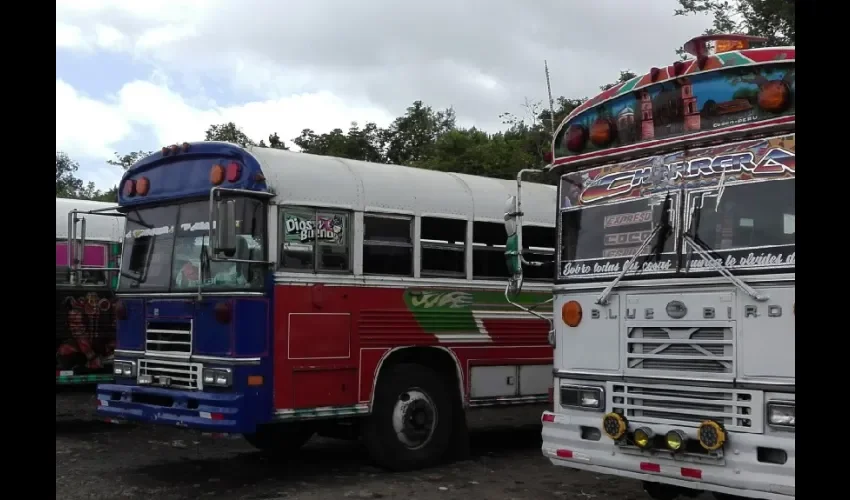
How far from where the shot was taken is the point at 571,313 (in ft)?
20.5

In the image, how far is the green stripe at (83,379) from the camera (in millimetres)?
11320

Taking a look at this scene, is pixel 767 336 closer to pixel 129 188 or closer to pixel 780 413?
pixel 780 413

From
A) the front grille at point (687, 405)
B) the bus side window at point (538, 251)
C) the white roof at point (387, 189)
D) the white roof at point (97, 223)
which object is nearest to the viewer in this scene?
the front grille at point (687, 405)

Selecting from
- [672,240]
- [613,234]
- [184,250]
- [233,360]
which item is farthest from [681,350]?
[184,250]

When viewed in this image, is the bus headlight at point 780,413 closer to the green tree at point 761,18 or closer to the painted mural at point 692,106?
the painted mural at point 692,106

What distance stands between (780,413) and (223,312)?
460 centimetres

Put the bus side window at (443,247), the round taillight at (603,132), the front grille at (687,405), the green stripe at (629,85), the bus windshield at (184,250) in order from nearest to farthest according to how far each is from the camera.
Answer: the front grille at (687,405) < the green stripe at (629,85) < the round taillight at (603,132) < the bus windshield at (184,250) < the bus side window at (443,247)

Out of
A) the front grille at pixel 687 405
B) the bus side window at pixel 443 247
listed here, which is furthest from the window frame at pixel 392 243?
the front grille at pixel 687 405

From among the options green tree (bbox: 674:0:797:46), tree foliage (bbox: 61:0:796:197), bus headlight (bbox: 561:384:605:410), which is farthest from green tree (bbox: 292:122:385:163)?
bus headlight (bbox: 561:384:605:410)

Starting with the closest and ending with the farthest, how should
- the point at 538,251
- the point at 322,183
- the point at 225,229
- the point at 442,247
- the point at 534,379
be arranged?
the point at 225,229
the point at 322,183
the point at 442,247
the point at 534,379
the point at 538,251
